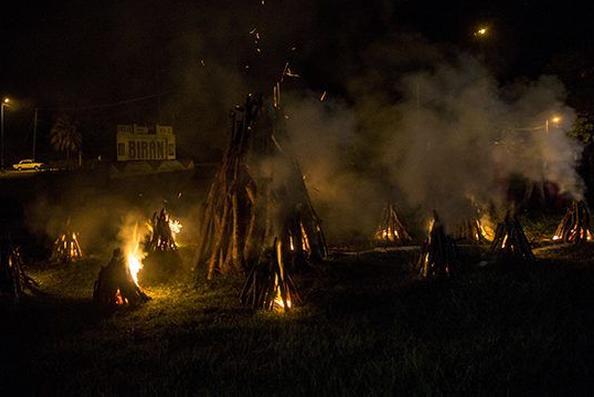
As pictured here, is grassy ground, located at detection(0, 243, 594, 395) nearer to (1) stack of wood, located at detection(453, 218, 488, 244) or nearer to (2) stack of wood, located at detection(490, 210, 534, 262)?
(2) stack of wood, located at detection(490, 210, 534, 262)

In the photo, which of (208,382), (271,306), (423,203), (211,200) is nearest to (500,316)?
(271,306)

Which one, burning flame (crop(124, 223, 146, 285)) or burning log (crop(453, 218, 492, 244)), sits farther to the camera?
burning log (crop(453, 218, 492, 244))

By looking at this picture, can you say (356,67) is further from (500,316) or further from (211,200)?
(500,316)

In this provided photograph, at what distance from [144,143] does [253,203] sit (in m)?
24.5

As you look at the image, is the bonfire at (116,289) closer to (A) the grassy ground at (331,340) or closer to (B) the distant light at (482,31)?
(A) the grassy ground at (331,340)

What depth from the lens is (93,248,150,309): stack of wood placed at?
925cm

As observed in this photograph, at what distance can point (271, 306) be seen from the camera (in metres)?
8.55

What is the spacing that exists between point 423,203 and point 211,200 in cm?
693

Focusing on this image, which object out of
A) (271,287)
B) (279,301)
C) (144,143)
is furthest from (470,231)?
(144,143)

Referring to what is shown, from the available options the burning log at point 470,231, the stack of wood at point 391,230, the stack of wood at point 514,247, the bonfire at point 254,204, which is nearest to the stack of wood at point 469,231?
the burning log at point 470,231

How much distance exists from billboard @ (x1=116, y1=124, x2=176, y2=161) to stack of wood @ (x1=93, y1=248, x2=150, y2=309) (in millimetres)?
24829

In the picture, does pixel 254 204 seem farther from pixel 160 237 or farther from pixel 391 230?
pixel 391 230

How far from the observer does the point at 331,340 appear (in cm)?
685

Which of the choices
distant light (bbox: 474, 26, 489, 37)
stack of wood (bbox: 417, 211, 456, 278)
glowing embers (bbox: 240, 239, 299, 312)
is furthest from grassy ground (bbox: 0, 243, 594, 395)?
distant light (bbox: 474, 26, 489, 37)
